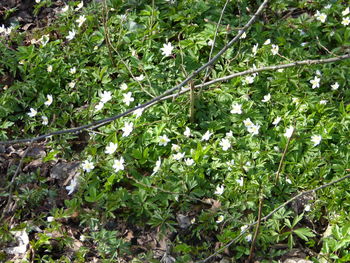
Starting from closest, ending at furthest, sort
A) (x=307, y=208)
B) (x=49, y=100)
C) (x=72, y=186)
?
(x=307, y=208)
(x=72, y=186)
(x=49, y=100)

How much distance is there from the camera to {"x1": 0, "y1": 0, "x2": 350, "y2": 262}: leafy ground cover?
10.1ft

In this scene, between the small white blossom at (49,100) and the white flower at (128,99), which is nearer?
the white flower at (128,99)

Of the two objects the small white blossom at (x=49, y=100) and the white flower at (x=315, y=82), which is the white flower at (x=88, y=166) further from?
the white flower at (x=315, y=82)

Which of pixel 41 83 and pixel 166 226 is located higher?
pixel 41 83

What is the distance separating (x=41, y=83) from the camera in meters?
4.04

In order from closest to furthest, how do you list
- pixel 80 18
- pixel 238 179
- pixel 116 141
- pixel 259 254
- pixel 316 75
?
pixel 259 254 < pixel 238 179 < pixel 116 141 < pixel 316 75 < pixel 80 18

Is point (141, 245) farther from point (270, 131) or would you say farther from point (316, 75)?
point (316, 75)

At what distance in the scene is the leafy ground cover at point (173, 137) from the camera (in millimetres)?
3082

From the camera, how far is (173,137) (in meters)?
3.53

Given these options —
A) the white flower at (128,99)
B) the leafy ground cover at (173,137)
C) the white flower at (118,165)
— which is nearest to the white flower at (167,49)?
the leafy ground cover at (173,137)

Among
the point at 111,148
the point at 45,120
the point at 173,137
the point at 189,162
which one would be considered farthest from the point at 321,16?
the point at 45,120

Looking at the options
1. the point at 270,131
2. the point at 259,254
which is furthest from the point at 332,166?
the point at 259,254

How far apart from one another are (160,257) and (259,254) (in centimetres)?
65

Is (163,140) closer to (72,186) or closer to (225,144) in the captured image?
(225,144)
